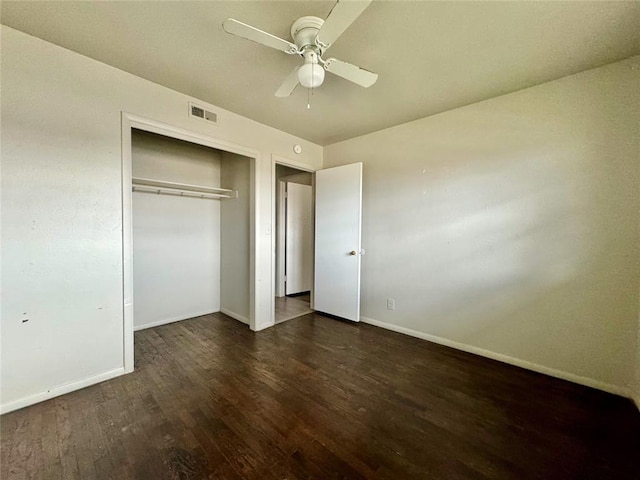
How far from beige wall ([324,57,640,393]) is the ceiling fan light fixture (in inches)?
69.1

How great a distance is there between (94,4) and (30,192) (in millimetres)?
1251

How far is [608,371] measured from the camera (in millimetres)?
1921

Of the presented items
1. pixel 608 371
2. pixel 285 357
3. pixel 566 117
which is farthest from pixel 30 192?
pixel 608 371

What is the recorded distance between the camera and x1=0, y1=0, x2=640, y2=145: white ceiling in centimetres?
144

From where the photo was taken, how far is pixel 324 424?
1.59 metres

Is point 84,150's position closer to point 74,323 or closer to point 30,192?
point 30,192

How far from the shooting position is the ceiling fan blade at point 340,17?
43.6 inches

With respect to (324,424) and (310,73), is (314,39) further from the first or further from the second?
(324,424)

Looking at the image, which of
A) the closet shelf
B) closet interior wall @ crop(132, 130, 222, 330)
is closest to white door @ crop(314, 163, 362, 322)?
the closet shelf

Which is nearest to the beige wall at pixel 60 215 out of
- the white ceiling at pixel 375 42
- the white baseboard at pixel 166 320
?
the white ceiling at pixel 375 42

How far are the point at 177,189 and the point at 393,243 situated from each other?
2.75 m

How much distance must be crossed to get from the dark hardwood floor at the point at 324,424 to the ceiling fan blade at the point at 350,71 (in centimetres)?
222

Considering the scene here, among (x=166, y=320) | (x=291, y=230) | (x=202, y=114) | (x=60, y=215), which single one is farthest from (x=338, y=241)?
(x=60, y=215)

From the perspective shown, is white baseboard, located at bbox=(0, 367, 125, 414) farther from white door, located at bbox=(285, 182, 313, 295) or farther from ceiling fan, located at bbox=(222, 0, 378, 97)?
white door, located at bbox=(285, 182, 313, 295)
